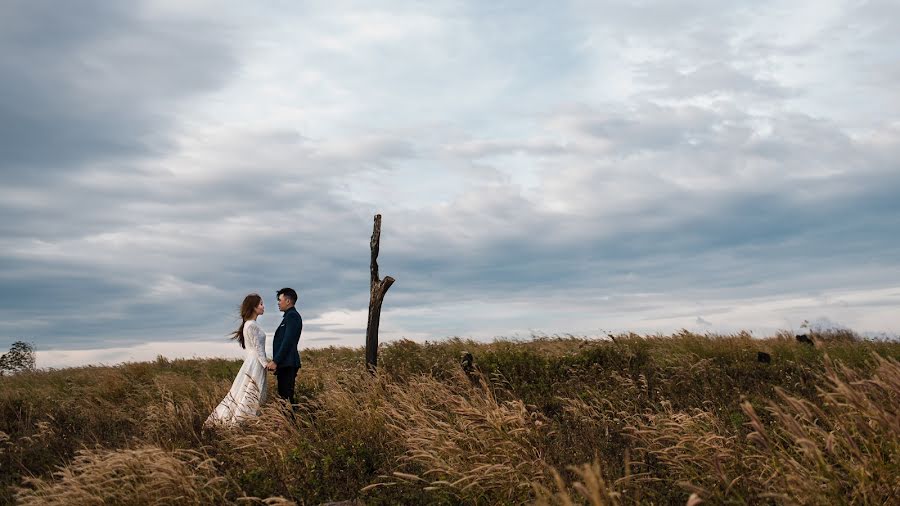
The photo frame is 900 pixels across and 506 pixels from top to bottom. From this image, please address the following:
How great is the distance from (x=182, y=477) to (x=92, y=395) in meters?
13.2

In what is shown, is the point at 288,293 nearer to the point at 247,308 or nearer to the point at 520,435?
the point at 247,308

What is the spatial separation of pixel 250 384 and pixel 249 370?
233 millimetres

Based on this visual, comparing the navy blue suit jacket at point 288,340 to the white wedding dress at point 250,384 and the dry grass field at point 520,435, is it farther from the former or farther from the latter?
the dry grass field at point 520,435

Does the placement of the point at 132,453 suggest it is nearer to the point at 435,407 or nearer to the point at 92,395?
the point at 435,407

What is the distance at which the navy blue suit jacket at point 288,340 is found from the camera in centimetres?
1138

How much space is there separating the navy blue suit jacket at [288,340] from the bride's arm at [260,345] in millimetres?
166

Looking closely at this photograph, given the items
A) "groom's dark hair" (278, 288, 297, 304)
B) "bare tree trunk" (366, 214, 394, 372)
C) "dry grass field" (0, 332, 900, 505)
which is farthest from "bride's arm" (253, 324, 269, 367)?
"bare tree trunk" (366, 214, 394, 372)

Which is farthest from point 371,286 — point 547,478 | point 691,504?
point 691,504

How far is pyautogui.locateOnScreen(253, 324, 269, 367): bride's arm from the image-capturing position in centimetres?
1149

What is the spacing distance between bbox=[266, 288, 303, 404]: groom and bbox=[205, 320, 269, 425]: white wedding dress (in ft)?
0.74

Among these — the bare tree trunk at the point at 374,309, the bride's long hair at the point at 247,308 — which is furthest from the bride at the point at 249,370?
the bare tree trunk at the point at 374,309

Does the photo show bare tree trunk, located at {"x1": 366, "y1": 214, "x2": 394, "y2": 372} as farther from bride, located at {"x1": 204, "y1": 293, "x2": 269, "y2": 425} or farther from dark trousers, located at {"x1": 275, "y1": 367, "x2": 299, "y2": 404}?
bride, located at {"x1": 204, "y1": 293, "x2": 269, "y2": 425}

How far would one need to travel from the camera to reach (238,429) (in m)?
10.2

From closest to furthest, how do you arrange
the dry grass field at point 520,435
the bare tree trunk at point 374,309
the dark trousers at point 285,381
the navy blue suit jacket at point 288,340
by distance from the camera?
the dry grass field at point 520,435 < the navy blue suit jacket at point 288,340 < the dark trousers at point 285,381 < the bare tree trunk at point 374,309
